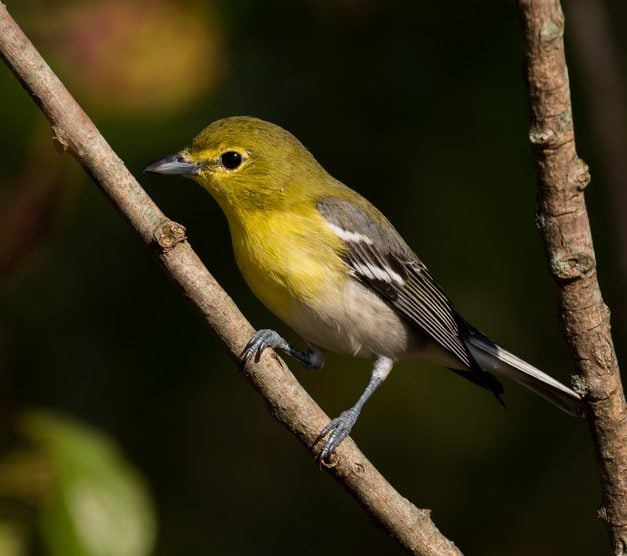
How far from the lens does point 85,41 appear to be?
3.61 metres

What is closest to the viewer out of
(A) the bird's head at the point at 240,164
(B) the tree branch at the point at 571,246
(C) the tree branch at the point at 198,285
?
(B) the tree branch at the point at 571,246

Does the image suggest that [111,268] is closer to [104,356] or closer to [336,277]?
[104,356]

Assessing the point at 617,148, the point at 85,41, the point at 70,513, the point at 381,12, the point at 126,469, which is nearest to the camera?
the point at 70,513

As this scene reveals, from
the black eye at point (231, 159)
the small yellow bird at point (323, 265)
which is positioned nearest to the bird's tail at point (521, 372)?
the small yellow bird at point (323, 265)

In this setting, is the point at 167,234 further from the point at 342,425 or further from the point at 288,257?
the point at 288,257

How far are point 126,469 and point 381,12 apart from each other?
272 centimetres

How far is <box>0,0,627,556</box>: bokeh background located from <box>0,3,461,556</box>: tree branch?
181 centimetres

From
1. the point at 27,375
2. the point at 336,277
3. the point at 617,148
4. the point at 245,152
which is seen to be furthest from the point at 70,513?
the point at 617,148

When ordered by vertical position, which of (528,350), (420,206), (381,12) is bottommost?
(528,350)

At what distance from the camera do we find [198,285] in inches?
96.3

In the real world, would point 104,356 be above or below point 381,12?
below

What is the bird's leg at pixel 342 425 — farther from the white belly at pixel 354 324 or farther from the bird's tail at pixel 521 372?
the bird's tail at pixel 521 372

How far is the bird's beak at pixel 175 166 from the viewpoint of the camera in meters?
3.63

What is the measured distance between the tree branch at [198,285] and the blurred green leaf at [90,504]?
631 millimetres
